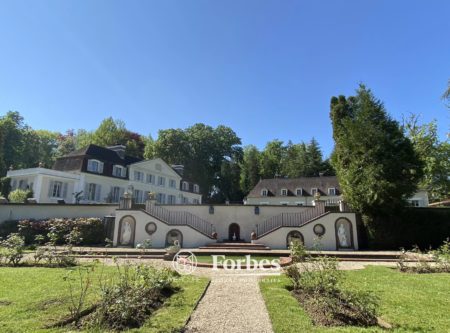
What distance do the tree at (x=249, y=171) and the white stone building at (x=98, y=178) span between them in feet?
46.2

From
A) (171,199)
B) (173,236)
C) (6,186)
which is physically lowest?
(173,236)

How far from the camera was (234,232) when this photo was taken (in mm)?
19094

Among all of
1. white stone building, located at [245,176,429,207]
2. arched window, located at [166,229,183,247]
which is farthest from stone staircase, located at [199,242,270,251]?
white stone building, located at [245,176,429,207]

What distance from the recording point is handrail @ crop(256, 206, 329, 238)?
18.2 m

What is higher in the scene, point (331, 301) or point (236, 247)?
point (236, 247)

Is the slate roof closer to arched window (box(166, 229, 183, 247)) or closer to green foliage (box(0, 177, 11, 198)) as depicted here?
green foliage (box(0, 177, 11, 198))

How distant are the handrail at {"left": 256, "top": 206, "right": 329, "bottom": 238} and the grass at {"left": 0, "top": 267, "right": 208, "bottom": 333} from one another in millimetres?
10799

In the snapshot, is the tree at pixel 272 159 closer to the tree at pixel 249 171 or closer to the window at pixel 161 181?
the tree at pixel 249 171

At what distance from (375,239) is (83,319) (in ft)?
56.5

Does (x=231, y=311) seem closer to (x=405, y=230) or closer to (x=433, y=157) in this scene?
(x=405, y=230)

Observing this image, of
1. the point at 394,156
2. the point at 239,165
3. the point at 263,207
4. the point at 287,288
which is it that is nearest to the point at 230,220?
the point at 263,207

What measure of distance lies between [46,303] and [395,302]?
6865 mm

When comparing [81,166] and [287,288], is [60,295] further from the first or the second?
[81,166]

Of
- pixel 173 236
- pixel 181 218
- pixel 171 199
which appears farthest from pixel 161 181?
pixel 173 236
